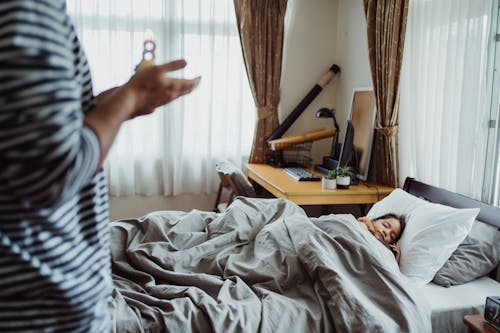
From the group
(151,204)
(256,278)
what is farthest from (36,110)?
(151,204)

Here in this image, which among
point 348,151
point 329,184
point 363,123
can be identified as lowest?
point 329,184

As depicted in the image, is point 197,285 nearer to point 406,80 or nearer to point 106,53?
point 406,80

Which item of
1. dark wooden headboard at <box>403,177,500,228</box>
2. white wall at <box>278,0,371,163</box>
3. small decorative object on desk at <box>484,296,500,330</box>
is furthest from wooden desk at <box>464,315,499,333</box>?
white wall at <box>278,0,371,163</box>

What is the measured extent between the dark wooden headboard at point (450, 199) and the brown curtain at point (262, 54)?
1.33 meters

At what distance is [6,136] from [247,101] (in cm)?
307

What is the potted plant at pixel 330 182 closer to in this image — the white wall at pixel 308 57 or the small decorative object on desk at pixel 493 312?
the white wall at pixel 308 57

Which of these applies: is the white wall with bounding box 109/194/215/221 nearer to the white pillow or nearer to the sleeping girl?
the sleeping girl

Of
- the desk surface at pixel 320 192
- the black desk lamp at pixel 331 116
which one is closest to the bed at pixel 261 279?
the desk surface at pixel 320 192

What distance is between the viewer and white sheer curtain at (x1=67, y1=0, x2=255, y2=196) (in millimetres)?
3221

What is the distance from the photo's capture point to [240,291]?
Answer: 1.50 meters

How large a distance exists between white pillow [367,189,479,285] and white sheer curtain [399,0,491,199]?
0.29m

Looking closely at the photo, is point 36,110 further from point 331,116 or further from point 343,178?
point 331,116

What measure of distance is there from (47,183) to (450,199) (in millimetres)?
2037

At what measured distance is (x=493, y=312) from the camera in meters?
1.34
